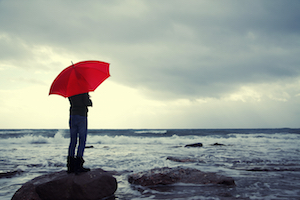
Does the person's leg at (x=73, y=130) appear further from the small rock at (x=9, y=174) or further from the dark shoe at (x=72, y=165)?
the small rock at (x=9, y=174)

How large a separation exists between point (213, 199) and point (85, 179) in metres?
2.57

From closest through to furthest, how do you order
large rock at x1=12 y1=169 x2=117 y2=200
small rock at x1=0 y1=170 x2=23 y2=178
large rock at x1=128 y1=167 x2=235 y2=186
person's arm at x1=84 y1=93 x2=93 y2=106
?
large rock at x1=12 y1=169 x2=117 y2=200
person's arm at x1=84 y1=93 x2=93 y2=106
large rock at x1=128 y1=167 x2=235 y2=186
small rock at x1=0 y1=170 x2=23 y2=178

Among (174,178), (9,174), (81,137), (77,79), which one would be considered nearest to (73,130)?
(81,137)

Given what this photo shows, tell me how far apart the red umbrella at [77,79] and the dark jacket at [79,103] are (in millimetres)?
113

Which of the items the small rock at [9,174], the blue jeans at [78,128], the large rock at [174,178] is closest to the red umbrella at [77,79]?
the blue jeans at [78,128]

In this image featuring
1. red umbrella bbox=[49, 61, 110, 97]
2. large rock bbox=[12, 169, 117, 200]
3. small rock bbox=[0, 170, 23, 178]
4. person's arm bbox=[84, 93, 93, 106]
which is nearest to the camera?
large rock bbox=[12, 169, 117, 200]

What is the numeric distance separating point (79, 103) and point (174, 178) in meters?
3.05

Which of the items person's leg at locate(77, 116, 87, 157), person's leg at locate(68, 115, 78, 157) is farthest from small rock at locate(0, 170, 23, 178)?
person's leg at locate(77, 116, 87, 157)

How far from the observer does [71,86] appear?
13.6ft

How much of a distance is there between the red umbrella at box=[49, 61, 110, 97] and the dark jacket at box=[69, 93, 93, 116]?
0.37 ft

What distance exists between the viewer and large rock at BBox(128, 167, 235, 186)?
4879mm

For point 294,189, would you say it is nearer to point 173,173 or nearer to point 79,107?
point 173,173

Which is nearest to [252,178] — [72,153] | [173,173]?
[173,173]

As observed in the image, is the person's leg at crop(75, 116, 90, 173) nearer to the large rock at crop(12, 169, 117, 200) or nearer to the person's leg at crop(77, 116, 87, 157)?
the person's leg at crop(77, 116, 87, 157)
